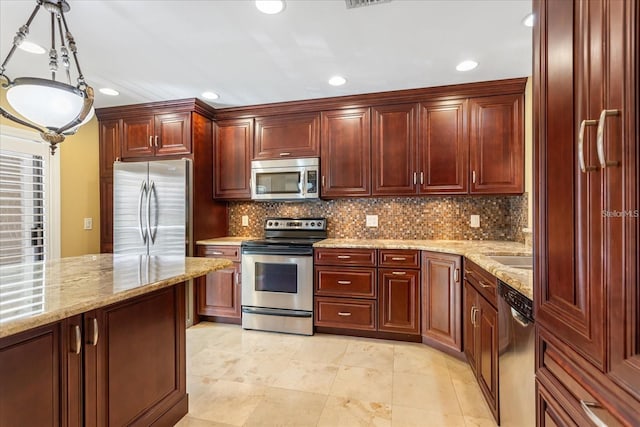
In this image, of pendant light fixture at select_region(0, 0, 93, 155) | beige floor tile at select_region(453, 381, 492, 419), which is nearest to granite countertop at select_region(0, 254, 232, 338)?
pendant light fixture at select_region(0, 0, 93, 155)

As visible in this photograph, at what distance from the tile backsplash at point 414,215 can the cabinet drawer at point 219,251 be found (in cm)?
54

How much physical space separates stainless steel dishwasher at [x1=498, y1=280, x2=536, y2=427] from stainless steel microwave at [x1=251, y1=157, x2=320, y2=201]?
2.04 meters

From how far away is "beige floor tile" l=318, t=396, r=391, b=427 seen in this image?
171 centimetres

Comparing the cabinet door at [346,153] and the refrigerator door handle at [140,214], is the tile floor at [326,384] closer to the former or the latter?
the refrigerator door handle at [140,214]

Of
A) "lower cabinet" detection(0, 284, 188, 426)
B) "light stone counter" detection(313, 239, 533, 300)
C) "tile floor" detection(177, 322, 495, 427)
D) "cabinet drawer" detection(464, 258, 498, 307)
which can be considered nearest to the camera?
"lower cabinet" detection(0, 284, 188, 426)

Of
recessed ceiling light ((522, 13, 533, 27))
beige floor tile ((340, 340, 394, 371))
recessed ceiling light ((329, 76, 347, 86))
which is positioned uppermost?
recessed ceiling light ((329, 76, 347, 86))

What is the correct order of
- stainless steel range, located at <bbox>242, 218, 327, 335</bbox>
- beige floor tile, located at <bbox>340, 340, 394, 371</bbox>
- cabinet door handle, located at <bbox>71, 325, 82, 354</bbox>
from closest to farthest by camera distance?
cabinet door handle, located at <bbox>71, 325, 82, 354</bbox> → beige floor tile, located at <bbox>340, 340, 394, 371</bbox> → stainless steel range, located at <bbox>242, 218, 327, 335</bbox>

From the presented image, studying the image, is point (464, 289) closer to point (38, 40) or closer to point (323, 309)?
point (323, 309)

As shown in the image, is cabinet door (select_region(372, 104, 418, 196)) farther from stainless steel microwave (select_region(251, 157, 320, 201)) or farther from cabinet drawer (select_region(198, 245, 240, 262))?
cabinet drawer (select_region(198, 245, 240, 262))

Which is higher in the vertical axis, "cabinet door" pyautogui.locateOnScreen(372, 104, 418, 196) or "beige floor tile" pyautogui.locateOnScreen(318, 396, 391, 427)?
"cabinet door" pyautogui.locateOnScreen(372, 104, 418, 196)

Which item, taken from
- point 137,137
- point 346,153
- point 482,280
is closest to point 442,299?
point 482,280

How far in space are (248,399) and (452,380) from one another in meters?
1.40

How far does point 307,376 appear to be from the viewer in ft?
7.23

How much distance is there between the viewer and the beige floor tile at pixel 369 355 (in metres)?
2.38
